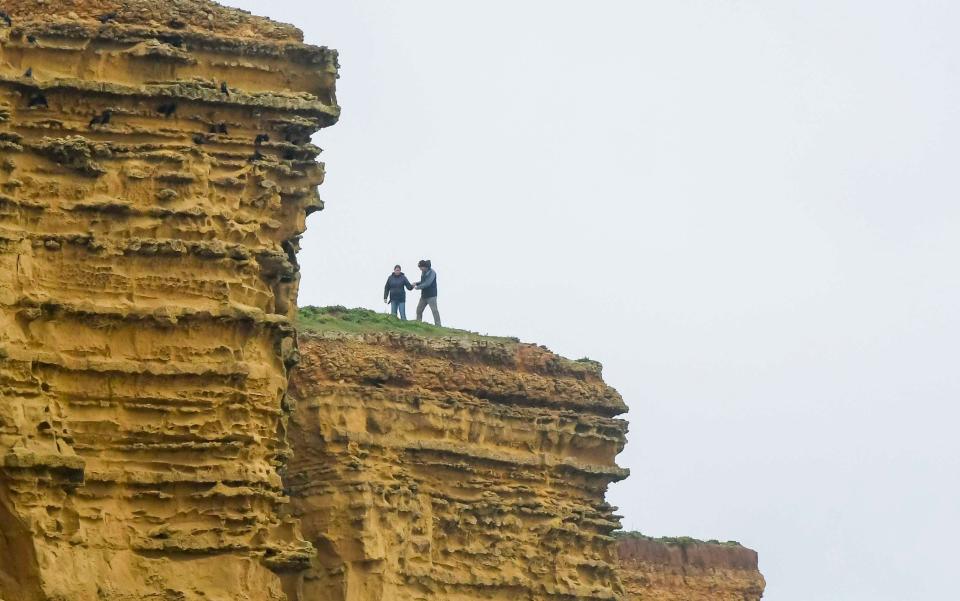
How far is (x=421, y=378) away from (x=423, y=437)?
844 millimetres

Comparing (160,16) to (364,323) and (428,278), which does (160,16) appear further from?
(428,278)

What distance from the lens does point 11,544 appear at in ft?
98.9

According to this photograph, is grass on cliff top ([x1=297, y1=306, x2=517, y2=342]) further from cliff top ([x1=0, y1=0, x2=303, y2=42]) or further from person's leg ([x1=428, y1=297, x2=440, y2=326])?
cliff top ([x1=0, y1=0, x2=303, y2=42])

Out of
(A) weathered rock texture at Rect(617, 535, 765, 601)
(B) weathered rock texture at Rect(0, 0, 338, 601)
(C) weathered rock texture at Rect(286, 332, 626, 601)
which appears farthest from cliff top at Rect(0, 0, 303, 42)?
(A) weathered rock texture at Rect(617, 535, 765, 601)

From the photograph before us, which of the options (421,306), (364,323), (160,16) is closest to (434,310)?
(421,306)

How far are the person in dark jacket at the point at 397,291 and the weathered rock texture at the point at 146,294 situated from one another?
11.9 meters

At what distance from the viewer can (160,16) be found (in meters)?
33.1

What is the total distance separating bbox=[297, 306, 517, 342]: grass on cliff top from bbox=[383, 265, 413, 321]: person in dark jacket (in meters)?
1.60

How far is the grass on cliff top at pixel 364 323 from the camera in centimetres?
4147

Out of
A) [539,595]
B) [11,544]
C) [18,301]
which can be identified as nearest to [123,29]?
[18,301]

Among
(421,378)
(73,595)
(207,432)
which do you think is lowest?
(73,595)

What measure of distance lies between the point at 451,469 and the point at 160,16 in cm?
965

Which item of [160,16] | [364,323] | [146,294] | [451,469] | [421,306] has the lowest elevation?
[146,294]

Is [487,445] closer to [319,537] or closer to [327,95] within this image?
[319,537]
